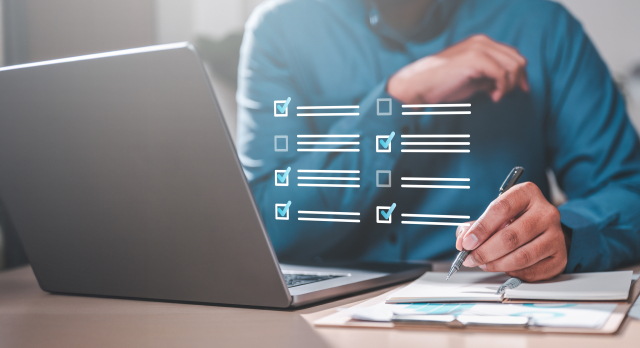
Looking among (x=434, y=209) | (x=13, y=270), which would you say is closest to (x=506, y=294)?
(x=434, y=209)

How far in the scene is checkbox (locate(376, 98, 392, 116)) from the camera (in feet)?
4.08

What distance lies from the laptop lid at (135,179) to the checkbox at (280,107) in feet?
2.14

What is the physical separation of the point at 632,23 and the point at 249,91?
0.85m

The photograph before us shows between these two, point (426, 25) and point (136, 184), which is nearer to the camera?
point (136, 184)

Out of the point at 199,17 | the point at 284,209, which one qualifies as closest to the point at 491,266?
the point at 284,209

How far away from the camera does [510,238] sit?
2.64 ft

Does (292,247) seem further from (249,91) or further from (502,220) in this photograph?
(502,220)

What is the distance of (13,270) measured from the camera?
1.24m

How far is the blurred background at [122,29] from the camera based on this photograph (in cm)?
138
